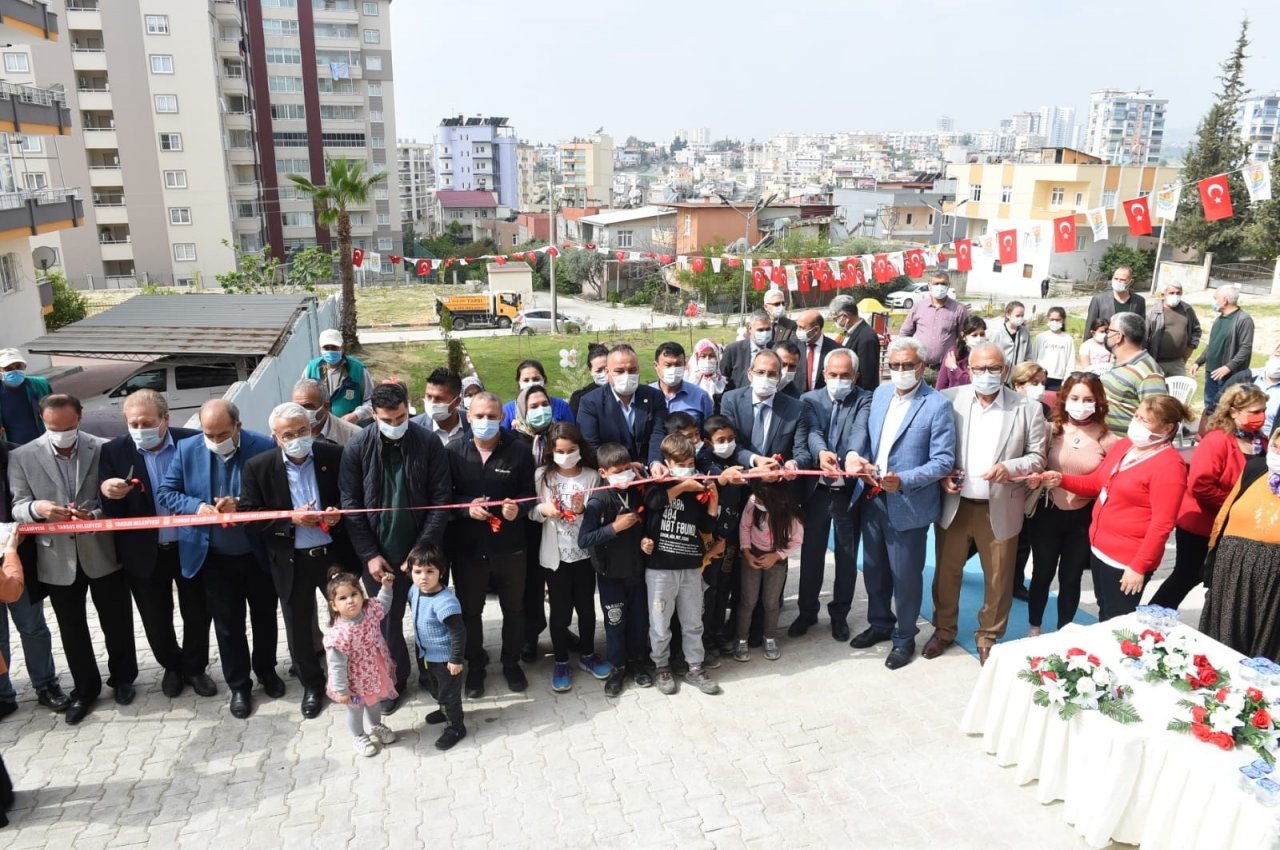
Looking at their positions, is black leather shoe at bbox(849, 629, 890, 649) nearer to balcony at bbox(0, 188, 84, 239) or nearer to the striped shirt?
the striped shirt

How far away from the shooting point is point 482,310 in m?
36.2

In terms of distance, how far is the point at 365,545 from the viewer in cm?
473

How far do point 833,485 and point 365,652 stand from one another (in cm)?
306

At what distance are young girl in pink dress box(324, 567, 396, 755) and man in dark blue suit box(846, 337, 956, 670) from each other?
3037mm

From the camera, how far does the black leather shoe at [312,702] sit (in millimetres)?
5000

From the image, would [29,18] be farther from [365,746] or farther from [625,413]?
[365,746]

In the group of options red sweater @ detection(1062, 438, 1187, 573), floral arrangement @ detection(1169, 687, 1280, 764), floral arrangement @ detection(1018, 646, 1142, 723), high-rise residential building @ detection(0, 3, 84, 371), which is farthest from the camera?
high-rise residential building @ detection(0, 3, 84, 371)

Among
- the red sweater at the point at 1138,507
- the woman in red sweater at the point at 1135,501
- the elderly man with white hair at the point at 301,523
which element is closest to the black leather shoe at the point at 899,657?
the woman in red sweater at the point at 1135,501

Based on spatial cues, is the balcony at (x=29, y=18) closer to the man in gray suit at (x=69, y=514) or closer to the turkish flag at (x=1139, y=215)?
the man in gray suit at (x=69, y=514)

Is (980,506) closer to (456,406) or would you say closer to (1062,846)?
(1062,846)

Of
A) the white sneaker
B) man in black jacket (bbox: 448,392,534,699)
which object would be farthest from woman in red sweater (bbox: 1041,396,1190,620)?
the white sneaker

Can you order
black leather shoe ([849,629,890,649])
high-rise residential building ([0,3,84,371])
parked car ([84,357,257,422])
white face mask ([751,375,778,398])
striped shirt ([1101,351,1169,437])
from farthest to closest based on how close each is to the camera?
high-rise residential building ([0,3,84,371])
parked car ([84,357,257,422])
striped shirt ([1101,351,1169,437])
black leather shoe ([849,629,890,649])
white face mask ([751,375,778,398])

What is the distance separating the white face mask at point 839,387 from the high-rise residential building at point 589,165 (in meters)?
109

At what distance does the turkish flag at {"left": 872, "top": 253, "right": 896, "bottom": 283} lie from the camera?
2169cm
